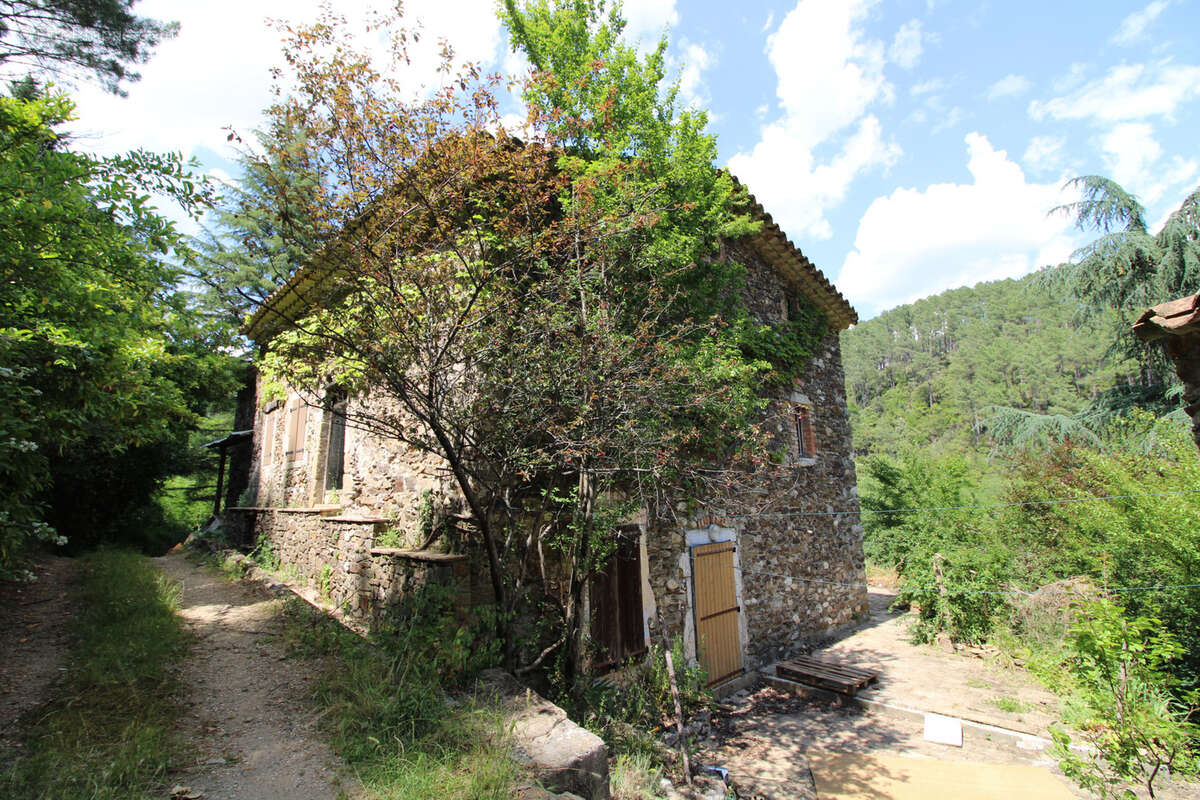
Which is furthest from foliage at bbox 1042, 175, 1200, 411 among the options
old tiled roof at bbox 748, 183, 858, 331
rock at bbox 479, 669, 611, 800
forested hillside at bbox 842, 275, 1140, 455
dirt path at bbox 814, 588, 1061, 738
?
forested hillside at bbox 842, 275, 1140, 455

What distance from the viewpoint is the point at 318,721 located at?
370 centimetres

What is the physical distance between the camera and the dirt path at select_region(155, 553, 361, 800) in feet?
9.68

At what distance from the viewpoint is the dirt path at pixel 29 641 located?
3.65 meters

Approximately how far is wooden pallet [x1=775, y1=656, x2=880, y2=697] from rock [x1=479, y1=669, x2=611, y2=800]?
4728 millimetres

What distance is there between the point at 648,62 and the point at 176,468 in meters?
14.3

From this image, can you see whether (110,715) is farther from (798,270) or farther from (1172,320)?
(798,270)

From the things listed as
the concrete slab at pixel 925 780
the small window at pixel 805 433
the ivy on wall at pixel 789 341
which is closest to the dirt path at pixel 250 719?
the concrete slab at pixel 925 780

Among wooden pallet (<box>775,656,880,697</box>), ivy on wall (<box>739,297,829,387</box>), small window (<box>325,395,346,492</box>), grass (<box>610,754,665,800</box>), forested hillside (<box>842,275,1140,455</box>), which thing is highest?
forested hillside (<box>842,275,1140,455</box>)

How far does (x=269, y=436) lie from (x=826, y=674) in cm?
1021

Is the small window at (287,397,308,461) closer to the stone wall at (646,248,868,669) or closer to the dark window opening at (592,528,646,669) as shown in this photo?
the dark window opening at (592,528,646,669)

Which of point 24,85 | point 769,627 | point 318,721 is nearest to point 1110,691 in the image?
point 769,627

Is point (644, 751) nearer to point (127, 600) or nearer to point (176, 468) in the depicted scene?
point (127, 600)

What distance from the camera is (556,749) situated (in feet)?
11.0

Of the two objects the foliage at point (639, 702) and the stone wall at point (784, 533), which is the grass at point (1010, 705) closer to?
the stone wall at point (784, 533)
